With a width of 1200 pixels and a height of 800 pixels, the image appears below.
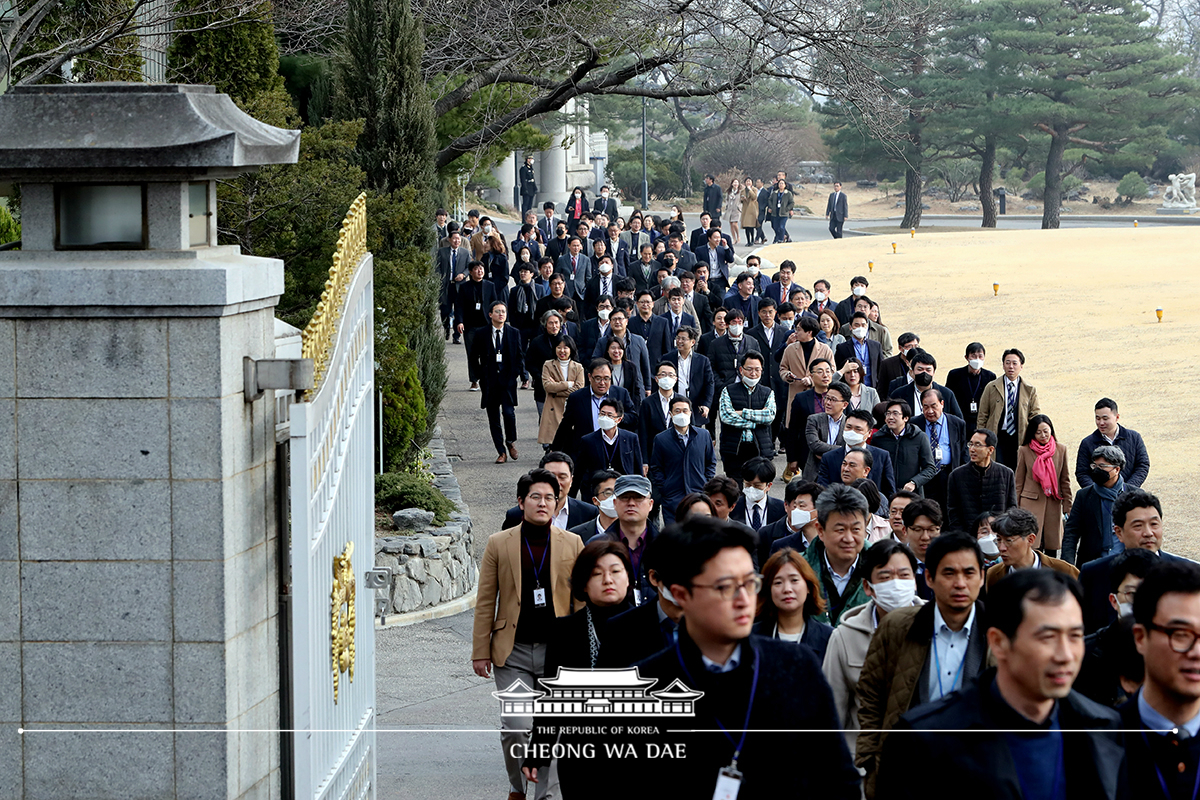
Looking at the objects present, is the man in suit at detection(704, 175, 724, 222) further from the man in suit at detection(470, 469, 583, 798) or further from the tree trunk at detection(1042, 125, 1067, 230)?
the man in suit at detection(470, 469, 583, 798)

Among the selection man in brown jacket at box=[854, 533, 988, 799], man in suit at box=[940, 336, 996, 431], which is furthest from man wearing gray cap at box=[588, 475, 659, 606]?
man in suit at box=[940, 336, 996, 431]

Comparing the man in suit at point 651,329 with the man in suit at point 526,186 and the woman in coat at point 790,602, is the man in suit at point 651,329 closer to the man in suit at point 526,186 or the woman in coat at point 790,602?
the woman in coat at point 790,602

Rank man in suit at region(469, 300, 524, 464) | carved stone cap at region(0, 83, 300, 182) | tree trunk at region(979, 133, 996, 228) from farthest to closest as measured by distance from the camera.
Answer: tree trunk at region(979, 133, 996, 228) → man in suit at region(469, 300, 524, 464) → carved stone cap at region(0, 83, 300, 182)

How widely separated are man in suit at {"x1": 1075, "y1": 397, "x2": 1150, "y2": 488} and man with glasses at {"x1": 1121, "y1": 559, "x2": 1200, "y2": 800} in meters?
7.99

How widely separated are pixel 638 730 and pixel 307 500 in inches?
57.1

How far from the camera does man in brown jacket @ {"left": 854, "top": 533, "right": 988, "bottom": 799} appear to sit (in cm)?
537

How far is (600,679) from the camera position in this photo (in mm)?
4938

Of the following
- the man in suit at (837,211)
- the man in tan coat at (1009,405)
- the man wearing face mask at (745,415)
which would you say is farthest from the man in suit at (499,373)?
the man in suit at (837,211)

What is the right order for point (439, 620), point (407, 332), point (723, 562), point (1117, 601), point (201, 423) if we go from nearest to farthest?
1. point (723, 562)
2. point (201, 423)
3. point (1117, 601)
4. point (439, 620)
5. point (407, 332)

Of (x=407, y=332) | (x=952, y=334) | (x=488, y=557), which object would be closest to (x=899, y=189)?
(x=952, y=334)

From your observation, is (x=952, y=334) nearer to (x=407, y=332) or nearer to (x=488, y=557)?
(x=407, y=332)

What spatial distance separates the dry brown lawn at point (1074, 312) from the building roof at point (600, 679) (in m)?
9.63

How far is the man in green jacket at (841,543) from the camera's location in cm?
721

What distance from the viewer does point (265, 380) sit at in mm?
5102
